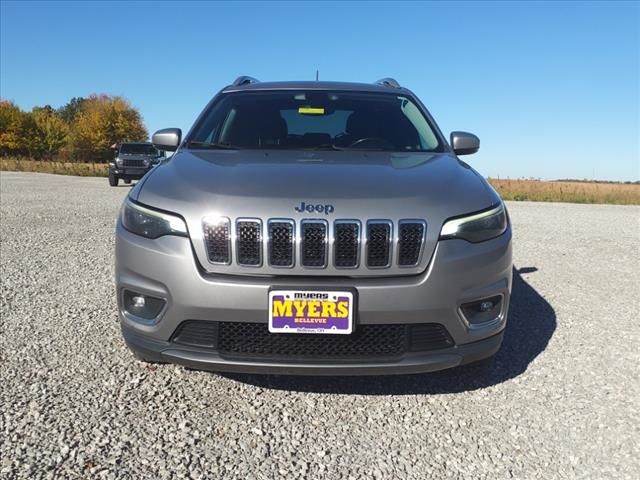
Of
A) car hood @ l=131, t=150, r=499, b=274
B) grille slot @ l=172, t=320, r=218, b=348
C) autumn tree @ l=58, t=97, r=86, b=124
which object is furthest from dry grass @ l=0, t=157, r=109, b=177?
autumn tree @ l=58, t=97, r=86, b=124

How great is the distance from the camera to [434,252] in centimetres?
248

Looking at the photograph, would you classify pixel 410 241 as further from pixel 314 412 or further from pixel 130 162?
pixel 130 162

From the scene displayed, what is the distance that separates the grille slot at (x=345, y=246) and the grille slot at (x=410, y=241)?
0.20 metres

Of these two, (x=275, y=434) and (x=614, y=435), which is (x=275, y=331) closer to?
(x=275, y=434)

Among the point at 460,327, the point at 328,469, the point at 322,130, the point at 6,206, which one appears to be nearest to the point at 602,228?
the point at 322,130

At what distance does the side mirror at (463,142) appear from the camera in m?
4.05

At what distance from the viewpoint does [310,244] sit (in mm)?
2416

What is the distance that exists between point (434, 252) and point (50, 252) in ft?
18.3

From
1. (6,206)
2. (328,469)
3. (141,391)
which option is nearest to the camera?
(328,469)

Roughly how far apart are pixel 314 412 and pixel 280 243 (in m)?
0.88

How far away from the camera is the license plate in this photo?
237 cm

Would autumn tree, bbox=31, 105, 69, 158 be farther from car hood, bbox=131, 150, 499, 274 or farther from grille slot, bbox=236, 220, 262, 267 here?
grille slot, bbox=236, 220, 262, 267

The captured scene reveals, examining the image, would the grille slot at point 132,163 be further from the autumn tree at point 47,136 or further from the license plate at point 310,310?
the autumn tree at point 47,136

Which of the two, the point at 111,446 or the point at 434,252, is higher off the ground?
the point at 434,252
